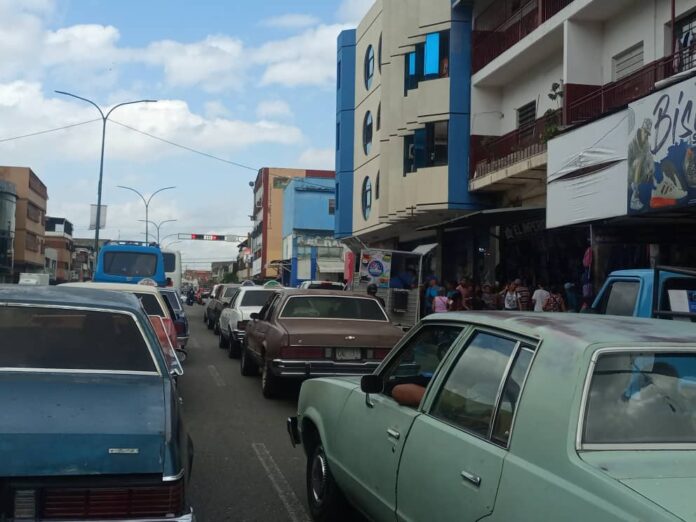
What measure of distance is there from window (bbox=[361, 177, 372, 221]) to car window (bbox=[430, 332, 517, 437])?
1084 inches

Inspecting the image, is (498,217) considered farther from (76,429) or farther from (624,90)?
(76,429)

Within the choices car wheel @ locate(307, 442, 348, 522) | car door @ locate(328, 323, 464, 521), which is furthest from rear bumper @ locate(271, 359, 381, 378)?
car door @ locate(328, 323, 464, 521)

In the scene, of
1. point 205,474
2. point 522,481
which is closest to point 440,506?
point 522,481

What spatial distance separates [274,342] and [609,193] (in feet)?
20.9

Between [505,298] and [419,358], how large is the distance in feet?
44.1

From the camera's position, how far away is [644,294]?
7383 mm

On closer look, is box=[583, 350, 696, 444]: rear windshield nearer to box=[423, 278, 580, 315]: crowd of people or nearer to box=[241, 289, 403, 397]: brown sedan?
box=[241, 289, 403, 397]: brown sedan

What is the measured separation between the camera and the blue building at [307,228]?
54.8 meters


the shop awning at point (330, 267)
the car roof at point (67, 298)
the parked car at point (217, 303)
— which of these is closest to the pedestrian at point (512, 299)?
the parked car at point (217, 303)

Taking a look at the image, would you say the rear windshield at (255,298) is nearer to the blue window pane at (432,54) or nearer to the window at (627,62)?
the window at (627,62)

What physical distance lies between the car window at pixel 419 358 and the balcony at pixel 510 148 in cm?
1253

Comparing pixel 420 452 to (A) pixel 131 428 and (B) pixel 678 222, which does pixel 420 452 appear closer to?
(A) pixel 131 428

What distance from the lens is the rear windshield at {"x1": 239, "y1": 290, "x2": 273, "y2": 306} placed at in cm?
1644

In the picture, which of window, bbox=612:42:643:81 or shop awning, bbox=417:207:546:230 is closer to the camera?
window, bbox=612:42:643:81
